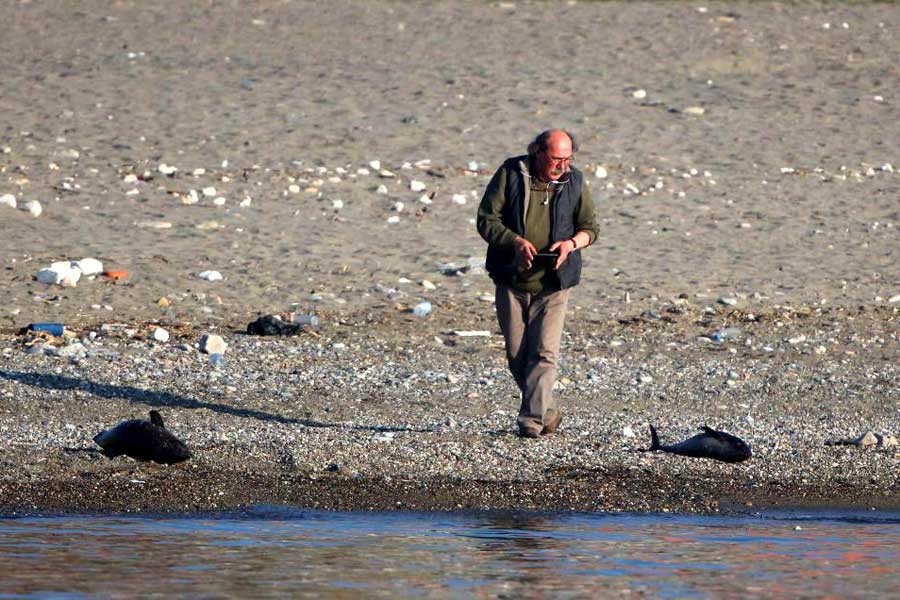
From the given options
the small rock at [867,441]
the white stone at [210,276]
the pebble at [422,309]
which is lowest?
the small rock at [867,441]

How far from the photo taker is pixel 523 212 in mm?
8438

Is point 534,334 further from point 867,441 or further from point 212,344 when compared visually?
point 212,344

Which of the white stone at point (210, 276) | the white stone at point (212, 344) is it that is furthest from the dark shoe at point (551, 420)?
the white stone at point (210, 276)

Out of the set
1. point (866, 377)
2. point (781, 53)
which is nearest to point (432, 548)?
point (866, 377)

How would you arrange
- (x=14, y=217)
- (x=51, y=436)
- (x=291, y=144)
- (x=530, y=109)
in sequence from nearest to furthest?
1. (x=51, y=436)
2. (x=14, y=217)
3. (x=291, y=144)
4. (x=530, y=109)

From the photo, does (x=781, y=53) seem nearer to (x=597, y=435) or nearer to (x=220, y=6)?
(x=220, y=6)

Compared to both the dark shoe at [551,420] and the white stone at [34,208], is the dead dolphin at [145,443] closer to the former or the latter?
the dark shoe at [551,420]

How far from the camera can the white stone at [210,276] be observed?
1288 centimetres

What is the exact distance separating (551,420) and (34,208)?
6.82m

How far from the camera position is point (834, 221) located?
1505 centimetres

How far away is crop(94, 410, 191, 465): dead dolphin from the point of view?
7.92 meters

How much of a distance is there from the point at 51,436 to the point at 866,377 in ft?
16.2

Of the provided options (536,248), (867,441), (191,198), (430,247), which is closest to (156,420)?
(536,248)

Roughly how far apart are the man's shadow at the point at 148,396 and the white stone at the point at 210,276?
2759 mm
